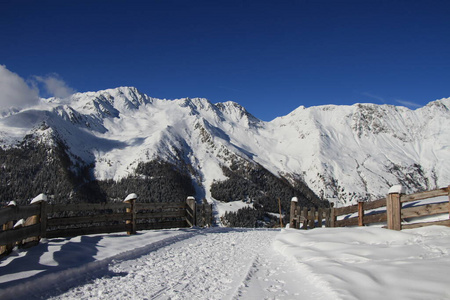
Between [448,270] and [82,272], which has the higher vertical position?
[448,270]

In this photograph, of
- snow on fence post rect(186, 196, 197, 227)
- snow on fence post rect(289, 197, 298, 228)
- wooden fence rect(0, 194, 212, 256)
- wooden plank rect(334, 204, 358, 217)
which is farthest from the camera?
snow on fence post rect(289, 197, 298, 228)

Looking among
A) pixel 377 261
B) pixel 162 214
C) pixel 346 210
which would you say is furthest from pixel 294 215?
pixel 377 261

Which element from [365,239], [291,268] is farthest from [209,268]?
[365,239]

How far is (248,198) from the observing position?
195375mm

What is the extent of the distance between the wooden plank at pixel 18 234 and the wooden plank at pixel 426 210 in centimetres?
1133

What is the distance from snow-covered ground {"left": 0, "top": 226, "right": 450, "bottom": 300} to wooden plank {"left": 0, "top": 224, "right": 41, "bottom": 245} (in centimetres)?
46

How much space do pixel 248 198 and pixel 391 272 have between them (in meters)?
191

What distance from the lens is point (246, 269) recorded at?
802cm

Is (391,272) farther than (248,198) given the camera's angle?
No

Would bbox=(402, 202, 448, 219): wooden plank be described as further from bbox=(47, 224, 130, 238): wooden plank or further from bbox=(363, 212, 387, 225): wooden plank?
bbox=(47, 224, 130, 238): wooden plank

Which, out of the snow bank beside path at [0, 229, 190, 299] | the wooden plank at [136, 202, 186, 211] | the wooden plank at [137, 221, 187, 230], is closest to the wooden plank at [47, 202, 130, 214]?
the wooden plank at [136, 202, 186, 211]

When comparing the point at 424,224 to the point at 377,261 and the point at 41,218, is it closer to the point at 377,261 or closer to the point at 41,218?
the point at 377,261

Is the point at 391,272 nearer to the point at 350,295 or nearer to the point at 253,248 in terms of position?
the point at 350,295

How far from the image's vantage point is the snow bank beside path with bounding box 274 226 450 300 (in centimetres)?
524
